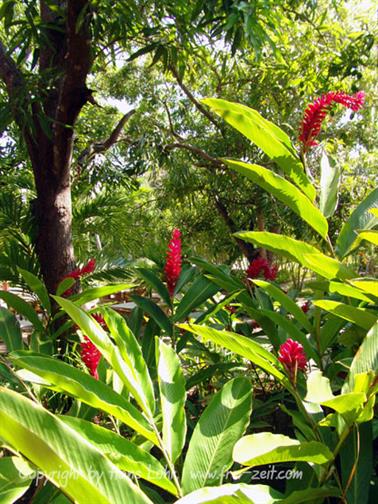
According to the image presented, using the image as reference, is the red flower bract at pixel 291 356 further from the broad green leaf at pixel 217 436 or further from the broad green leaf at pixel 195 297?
the broad green leaf at pixel 195 297

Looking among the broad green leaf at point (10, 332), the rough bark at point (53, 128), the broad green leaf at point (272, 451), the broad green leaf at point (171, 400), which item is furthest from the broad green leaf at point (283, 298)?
the rough bark at point (53, 128)

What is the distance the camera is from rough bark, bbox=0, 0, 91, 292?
2.70 meters

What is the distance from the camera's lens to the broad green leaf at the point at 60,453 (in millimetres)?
442

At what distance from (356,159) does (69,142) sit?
6.25 m

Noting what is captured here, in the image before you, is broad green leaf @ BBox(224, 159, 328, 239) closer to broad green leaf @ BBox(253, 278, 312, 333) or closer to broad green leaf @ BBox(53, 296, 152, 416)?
broad green leaf @ BBox(253, 278, 312, 333)

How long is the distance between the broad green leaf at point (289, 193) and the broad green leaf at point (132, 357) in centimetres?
41

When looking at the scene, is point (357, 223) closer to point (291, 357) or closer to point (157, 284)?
point (291, 357)

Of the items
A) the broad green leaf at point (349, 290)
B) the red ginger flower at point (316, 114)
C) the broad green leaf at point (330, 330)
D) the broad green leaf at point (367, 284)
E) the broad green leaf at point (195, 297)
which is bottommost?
the broad green leaf at point (330, 330)

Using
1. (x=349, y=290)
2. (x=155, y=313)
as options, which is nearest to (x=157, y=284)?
(x=155, y=313)

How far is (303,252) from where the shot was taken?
920mm

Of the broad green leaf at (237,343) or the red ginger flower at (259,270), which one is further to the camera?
the red ginger flower at (259,270)

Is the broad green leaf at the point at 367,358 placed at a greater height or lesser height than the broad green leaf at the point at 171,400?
greater

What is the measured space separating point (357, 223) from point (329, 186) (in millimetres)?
122

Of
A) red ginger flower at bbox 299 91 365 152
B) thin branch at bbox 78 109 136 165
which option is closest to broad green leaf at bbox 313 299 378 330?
red ginger flower at bbox 299 91 365 152
